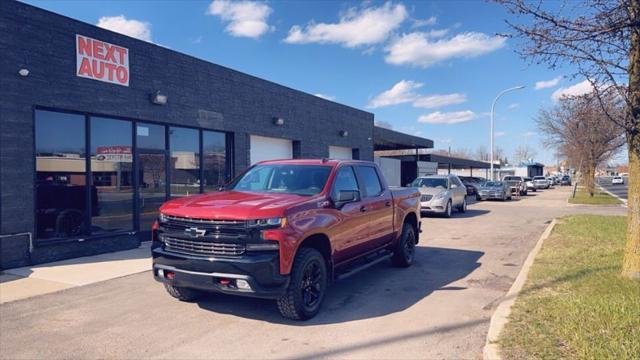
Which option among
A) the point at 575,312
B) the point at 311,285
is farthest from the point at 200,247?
the point at 575,312

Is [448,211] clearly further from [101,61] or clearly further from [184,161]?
[101,61]

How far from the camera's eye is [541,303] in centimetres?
559

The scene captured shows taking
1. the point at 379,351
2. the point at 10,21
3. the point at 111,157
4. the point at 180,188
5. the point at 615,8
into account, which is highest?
the point at 10,21

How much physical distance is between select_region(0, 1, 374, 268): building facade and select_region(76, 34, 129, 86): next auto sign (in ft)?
0.08

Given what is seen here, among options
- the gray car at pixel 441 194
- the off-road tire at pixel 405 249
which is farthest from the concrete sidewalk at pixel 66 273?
the gray car at pixel 441 194

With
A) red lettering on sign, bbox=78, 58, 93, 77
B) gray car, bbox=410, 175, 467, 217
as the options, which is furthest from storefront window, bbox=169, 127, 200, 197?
gray car, bbox=410, 175, 467, 217

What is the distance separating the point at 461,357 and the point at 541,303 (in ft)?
6.02

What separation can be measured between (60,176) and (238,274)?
651cm

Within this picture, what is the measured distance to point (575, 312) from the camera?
16.8ft

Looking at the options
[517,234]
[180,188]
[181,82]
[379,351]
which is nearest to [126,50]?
[181,82]

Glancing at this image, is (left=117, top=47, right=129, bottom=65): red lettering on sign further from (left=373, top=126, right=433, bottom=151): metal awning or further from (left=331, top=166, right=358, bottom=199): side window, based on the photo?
(left=373, top=126, right=433, bottom=151): metal awning

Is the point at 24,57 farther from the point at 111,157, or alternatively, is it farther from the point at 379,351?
the point at 379,351

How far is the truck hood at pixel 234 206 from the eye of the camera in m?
5.05

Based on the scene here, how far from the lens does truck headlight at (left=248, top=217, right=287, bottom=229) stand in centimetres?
500
